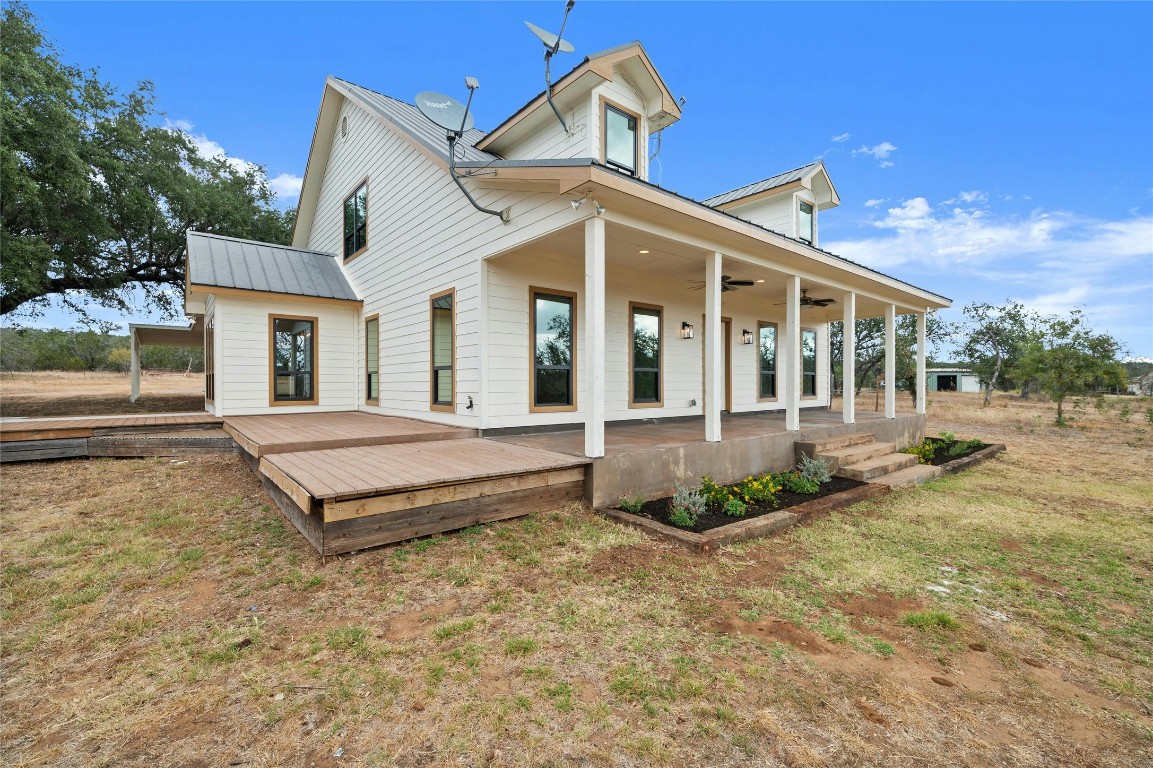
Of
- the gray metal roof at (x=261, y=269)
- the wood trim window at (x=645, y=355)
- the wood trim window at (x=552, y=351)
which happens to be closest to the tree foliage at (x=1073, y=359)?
the wood trim window at (x=645, y=355)

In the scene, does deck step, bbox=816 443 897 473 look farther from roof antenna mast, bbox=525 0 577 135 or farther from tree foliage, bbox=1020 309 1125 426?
tree foliage, bbox=1020 309 1125 426

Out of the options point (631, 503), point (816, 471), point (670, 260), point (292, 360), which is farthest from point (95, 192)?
point (816, 471)

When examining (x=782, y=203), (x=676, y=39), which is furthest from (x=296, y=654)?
(x=676, y=39)

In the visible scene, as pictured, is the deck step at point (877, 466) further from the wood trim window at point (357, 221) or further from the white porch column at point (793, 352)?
the wood trim window at point (357, 221)

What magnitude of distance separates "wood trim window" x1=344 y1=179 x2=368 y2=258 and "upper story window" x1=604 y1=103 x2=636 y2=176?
5.72 metres

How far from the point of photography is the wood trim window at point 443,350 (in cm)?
717

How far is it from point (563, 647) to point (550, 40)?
634 cm

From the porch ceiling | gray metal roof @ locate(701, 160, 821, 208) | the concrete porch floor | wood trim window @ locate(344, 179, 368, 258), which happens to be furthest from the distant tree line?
the concrete porch floor

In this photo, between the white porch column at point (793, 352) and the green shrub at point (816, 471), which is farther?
the white porch column at point (793, 352)

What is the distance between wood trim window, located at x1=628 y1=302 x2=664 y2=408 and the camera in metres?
8.05

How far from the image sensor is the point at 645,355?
27.2ft

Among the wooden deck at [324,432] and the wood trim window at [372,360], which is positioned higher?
the wood trim window at [372,360]

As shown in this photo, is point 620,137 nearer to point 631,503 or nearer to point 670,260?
point 670,260

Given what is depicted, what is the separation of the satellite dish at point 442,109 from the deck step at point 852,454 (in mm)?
6863
